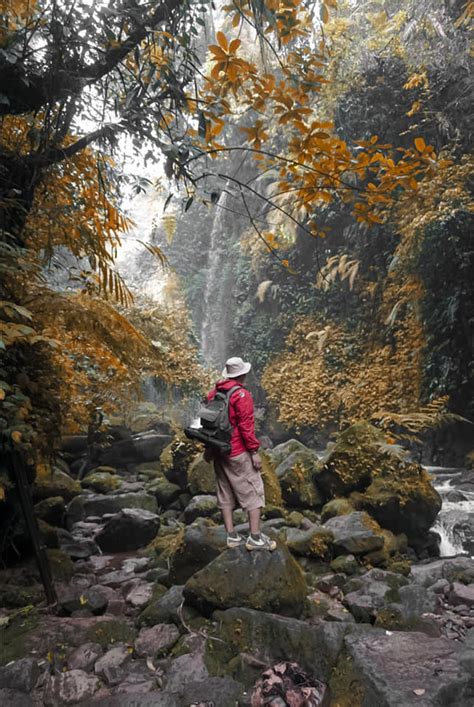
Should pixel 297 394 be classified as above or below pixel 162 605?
above

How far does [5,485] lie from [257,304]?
52.6 feet

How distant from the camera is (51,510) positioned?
6.50 metres

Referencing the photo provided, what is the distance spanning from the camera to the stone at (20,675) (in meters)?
2.85

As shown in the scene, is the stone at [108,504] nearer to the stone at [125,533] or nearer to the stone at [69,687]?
the stone at [125,533]

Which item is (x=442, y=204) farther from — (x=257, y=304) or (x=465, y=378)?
(x=257, y=304)

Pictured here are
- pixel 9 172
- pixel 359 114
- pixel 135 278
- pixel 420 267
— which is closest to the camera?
pixel 9 172

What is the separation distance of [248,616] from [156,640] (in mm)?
730

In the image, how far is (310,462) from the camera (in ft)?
26.3

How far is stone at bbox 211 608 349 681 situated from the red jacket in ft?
3.85

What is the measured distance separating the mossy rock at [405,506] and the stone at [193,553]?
3.09 metres

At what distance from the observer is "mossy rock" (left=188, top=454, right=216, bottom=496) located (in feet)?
25.7

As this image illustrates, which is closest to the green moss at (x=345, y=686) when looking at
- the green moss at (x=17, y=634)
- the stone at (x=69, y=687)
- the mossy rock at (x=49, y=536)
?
the stone at (x=69, y=687)

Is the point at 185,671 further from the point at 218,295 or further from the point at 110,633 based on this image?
the point at 218,295

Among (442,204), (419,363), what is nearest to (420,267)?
(442,204)
